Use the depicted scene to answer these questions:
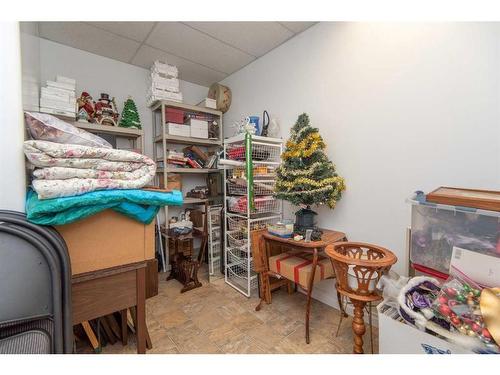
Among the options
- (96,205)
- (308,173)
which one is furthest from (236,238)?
(96,205)

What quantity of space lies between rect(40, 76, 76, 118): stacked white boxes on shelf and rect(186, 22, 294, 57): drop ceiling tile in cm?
126

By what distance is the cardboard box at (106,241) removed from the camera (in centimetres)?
76

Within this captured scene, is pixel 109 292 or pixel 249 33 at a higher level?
pixel 249 33

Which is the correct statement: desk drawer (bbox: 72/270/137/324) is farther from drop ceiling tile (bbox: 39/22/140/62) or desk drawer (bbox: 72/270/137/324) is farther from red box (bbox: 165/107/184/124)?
drop ceiling tile (bbox: 39/22/140/62)

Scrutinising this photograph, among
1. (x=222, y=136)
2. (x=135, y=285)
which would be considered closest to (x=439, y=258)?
(x=135, y=285)

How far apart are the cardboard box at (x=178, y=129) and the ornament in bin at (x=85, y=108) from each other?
0.73 metres

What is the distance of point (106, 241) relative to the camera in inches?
32.1

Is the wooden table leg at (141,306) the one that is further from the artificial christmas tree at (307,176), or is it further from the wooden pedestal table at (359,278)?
the artificial christmas tree at (307,176)

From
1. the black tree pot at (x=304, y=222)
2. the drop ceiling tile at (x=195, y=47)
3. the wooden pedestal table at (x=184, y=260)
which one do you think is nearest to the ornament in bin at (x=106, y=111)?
the drop ceiling tile at (x=195, y=47)

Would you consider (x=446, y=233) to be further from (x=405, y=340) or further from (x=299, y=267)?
(x=299, y=267)

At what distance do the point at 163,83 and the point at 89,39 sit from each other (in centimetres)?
72

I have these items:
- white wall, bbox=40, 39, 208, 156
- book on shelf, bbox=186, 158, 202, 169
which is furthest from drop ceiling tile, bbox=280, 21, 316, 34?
book on shelf, bbox=186, 158, 202, 169

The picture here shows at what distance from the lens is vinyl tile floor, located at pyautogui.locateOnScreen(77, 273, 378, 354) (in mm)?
1378

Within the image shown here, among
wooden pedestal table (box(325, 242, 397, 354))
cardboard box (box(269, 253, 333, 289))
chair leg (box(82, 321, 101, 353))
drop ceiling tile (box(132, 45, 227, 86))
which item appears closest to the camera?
wooden pedestal table (box(325, 242, 397, 354))
